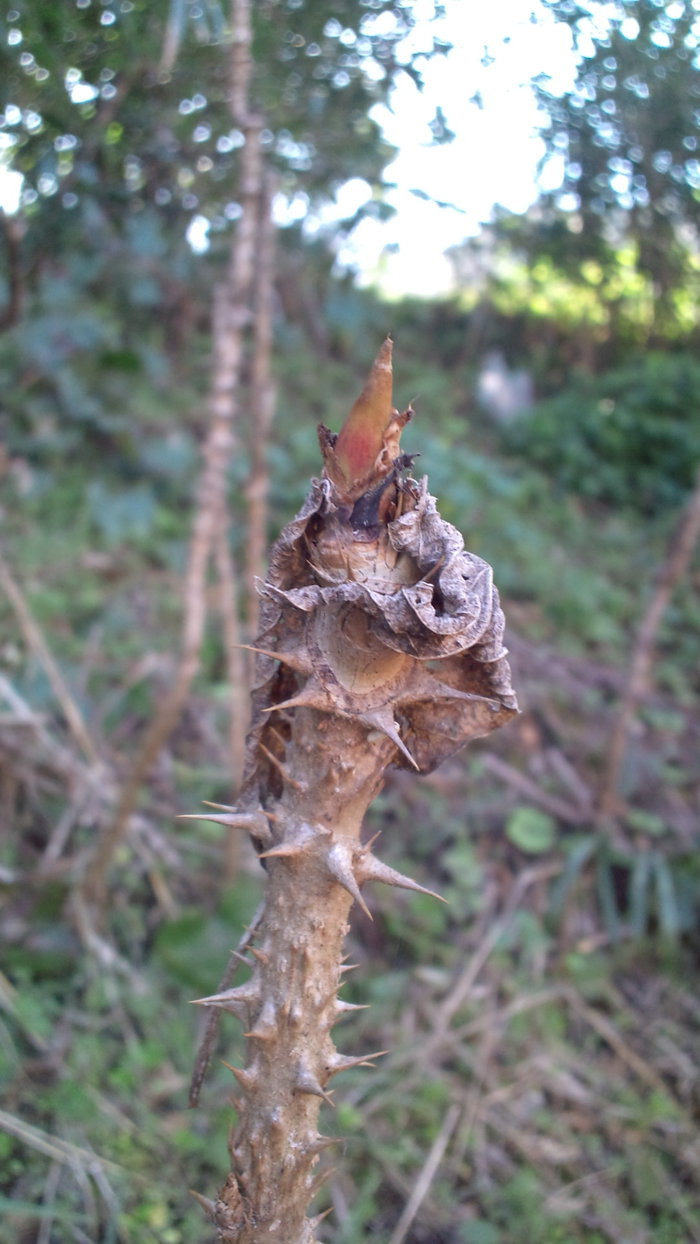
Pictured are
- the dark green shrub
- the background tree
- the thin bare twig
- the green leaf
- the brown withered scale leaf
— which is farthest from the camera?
the dark green shrub

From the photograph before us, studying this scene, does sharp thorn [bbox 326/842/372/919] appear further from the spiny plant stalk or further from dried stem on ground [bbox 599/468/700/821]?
dried stem on ground [bbox 599/468/700/821]

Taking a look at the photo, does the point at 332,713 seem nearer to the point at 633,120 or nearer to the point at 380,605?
the point at 380,605

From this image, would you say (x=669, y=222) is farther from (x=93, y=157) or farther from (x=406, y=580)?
(x=406, y=580)

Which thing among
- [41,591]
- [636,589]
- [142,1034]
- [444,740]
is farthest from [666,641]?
[444,740]

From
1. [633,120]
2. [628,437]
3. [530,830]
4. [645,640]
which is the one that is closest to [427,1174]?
[530,830]

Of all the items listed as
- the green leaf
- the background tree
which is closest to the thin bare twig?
the green leaf

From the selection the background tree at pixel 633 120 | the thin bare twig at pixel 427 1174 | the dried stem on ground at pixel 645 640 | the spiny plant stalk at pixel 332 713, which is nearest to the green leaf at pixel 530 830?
the dried stem on ground at pixel 645 640

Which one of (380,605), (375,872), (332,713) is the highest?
(380,605)
